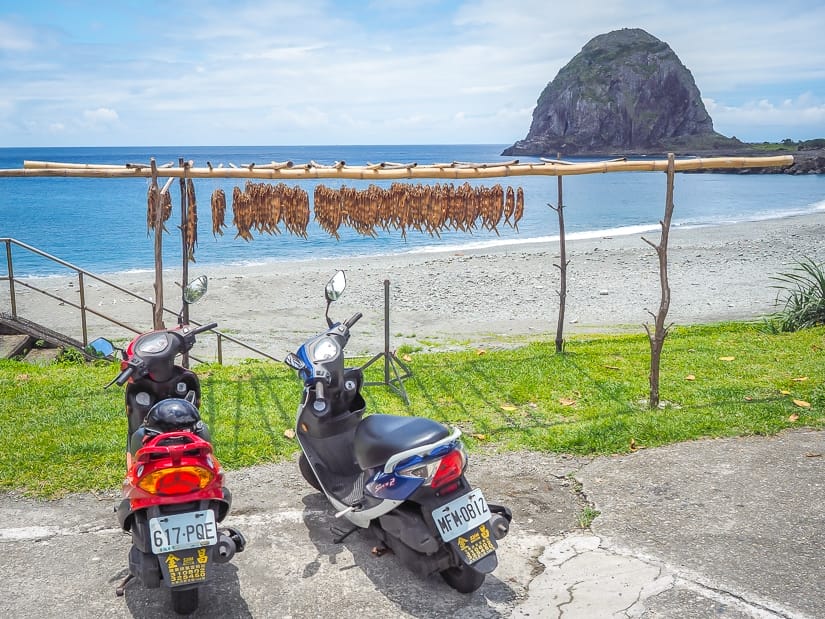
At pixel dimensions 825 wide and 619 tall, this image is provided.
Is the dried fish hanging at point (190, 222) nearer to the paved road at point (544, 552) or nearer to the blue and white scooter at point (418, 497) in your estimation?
the paved road at point (544, 552)

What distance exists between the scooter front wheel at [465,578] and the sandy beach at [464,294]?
8.79 meters

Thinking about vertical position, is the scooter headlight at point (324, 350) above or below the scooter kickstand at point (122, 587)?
above

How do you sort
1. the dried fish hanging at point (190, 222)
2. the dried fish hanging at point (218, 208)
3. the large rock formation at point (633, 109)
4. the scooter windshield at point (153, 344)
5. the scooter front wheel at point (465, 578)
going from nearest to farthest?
→ the scooter front wheel at point (465, 578), the scooter windshield at point (153, 344), the dried fish hanging at point (190, 222), the dried fish hanging at point (218, 208), the large rock formation at point (633, 109)

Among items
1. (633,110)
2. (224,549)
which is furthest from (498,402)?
(633,110)

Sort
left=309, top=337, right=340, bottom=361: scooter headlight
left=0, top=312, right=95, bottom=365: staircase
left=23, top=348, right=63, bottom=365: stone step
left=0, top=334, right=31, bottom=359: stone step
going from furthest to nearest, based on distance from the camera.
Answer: left=0, top=312, right=95, bottom=365: staircase
left=23, top=348, right=63, bottom=365: stone step
left=0, top=334, right=31, bottom=359: stone step
left=309, top=337, right=340, bottom=361: scooter headlight

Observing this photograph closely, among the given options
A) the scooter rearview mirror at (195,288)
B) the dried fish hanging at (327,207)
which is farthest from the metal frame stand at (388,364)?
the scooter rearview mirror at (195,288)

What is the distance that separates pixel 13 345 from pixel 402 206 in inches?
253

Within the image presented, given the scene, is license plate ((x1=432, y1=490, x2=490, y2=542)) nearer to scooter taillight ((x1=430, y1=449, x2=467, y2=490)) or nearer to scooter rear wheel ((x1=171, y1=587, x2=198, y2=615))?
scooter taillight ((x1=430, y1=449, x2=467, y2=490))

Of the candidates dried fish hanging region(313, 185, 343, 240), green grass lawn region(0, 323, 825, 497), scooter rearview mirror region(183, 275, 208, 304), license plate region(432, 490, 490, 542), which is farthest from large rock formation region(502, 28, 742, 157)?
license plate region(432, 490, 490, 542)

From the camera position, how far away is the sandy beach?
635 inches

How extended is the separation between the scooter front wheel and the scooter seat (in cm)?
75

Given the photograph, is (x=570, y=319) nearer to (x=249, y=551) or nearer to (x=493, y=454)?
(x=493, y=454)

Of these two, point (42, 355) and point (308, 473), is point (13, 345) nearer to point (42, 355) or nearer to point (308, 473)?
point (42, 355)

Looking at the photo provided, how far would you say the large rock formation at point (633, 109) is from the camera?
119562 millimetres
